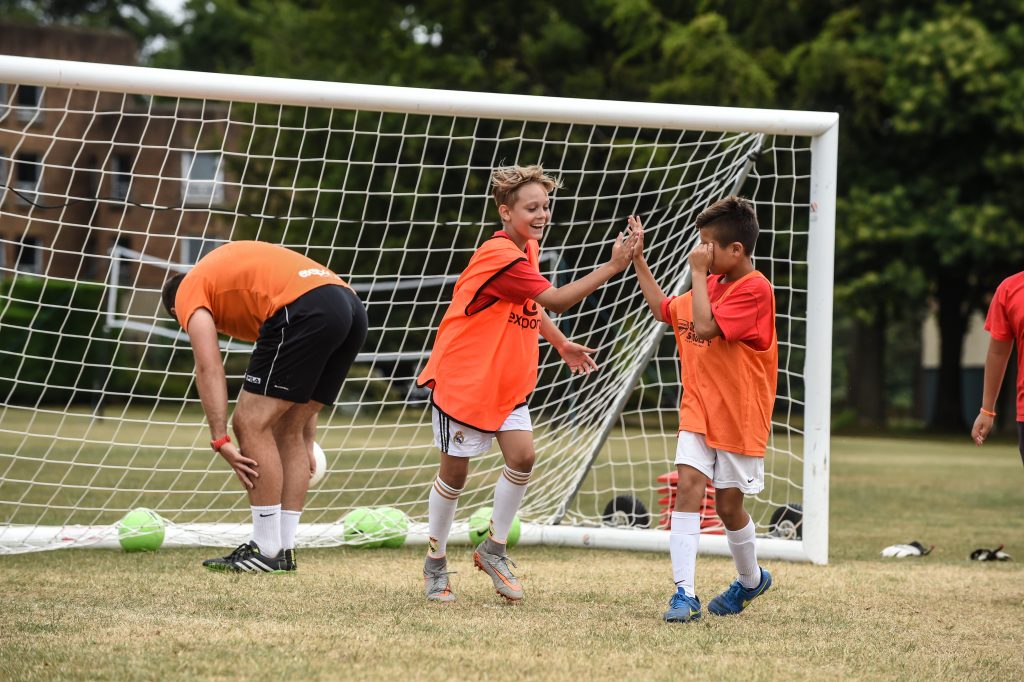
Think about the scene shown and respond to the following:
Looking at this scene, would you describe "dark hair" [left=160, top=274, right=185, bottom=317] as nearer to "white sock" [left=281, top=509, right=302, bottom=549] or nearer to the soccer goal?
the soccer goal

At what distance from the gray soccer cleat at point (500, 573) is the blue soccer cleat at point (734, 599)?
0.78 meters

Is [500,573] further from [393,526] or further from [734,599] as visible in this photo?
[393,526]

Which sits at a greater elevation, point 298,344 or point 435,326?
point 435,326

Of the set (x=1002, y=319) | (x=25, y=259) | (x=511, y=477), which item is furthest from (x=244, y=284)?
(x=25, y=259)

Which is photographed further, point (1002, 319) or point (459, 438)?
point (1002, 319)

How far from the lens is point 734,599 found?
468cm

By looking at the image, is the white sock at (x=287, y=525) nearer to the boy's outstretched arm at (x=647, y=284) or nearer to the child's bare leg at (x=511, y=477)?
the child's bare leg at (x=511, y=477)

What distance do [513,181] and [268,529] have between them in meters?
1.92

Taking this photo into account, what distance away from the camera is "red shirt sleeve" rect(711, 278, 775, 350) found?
445 cm

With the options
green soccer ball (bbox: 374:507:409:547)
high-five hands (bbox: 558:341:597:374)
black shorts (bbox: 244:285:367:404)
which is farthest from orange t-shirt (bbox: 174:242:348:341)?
green soccer ball (bbox: 374:507:409:547)

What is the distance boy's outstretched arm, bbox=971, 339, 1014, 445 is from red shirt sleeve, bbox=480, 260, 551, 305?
192cm

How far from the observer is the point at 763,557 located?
6.39 m

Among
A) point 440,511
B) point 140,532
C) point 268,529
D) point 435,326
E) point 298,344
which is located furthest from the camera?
point 435,326

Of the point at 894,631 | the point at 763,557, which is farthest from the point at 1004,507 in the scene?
the point at 894,631
